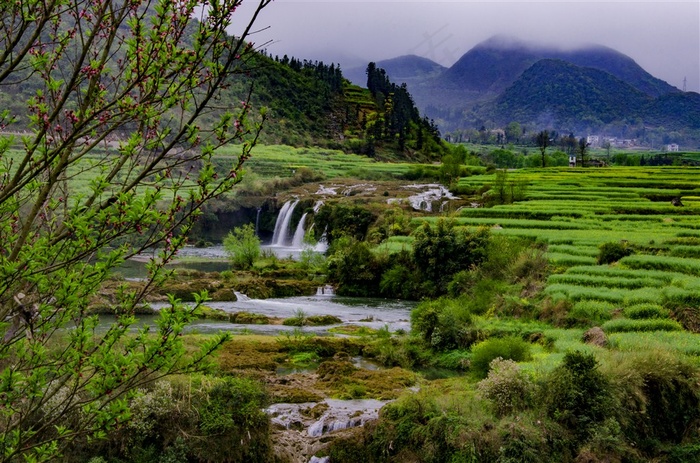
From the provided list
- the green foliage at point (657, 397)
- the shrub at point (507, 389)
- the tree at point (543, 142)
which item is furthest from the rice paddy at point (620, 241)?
the tree at point (543, 142)

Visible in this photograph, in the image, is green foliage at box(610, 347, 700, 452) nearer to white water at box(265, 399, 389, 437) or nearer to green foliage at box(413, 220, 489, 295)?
white water at box(265, 399, 389, 437)

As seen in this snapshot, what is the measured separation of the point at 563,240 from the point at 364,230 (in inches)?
751

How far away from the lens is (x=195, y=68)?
12.9 ft

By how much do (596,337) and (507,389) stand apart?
5.51m

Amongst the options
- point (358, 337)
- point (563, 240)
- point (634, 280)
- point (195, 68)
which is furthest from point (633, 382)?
point (563, 240)

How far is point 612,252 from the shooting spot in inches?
1008

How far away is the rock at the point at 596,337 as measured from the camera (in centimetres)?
1686

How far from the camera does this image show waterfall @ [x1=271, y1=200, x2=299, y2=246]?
53.7 meters

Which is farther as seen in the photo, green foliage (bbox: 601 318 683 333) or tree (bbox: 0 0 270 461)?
green foliage (bbox: 601 318 683 333)

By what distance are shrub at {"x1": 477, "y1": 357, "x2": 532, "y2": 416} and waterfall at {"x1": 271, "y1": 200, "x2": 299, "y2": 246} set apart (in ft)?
135

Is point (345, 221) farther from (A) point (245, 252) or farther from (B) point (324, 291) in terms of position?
(B) point (324, 291)

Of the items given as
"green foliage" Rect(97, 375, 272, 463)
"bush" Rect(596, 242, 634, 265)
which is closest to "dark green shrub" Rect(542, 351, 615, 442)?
"green foliage" Rect(97, 375, 272, 463)

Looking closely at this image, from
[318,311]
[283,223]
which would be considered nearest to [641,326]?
[318,311]

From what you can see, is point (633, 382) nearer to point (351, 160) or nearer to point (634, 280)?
point (634, 280)
